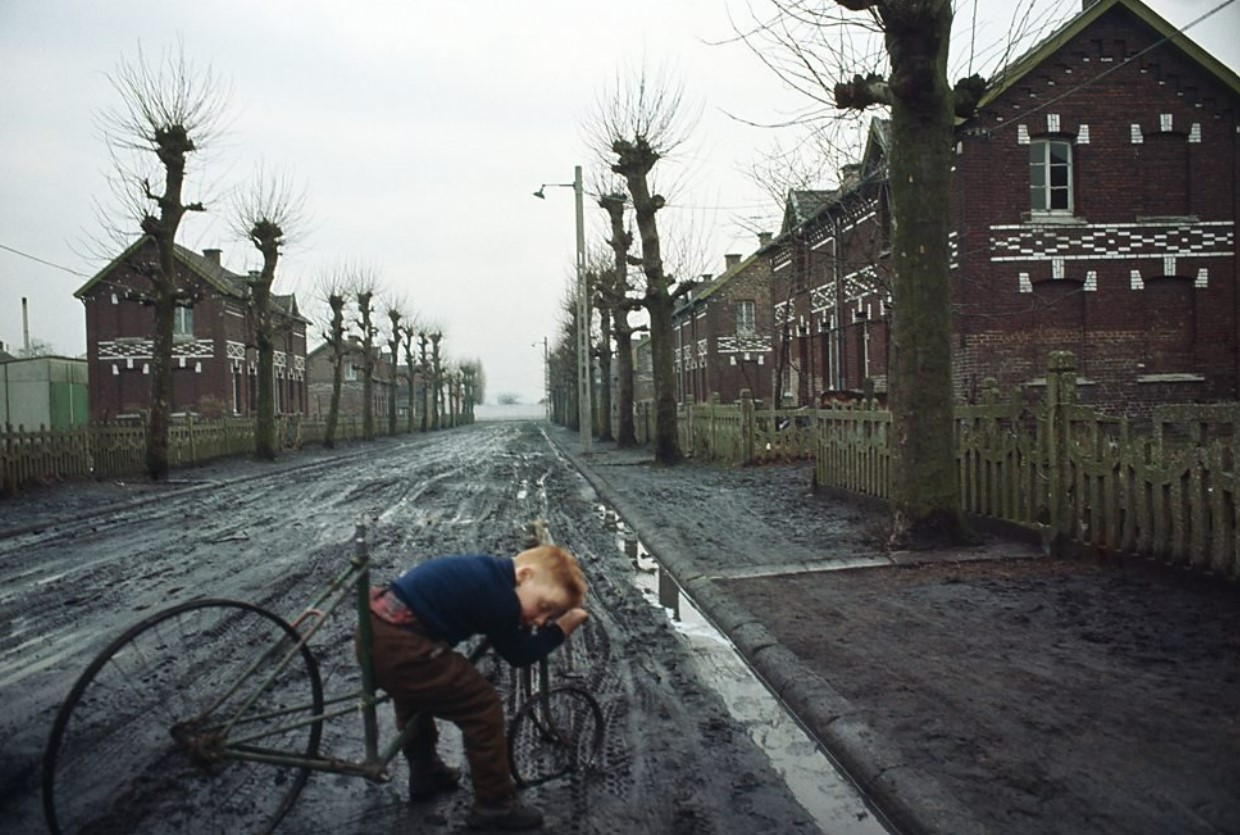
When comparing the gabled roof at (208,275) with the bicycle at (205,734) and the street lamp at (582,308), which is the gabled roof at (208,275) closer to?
the street lamp at (582,308)

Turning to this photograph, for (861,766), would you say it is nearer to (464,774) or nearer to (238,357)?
(464,774)

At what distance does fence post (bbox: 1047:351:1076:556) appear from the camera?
26.7 ft

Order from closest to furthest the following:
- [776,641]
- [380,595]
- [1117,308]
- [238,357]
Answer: [380,595], [776,641], [1117,308], [238,357]

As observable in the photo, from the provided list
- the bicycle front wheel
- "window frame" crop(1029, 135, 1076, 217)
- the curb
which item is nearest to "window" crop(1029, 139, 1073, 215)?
"window frame" crop(1029, 135, 1076, 217)

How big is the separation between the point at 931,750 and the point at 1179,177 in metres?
22.7

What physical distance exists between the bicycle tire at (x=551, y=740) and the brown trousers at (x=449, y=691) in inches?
14.5

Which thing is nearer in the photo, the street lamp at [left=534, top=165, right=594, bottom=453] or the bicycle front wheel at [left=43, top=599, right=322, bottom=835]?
the bicycle front wheel at [left=43, top=599, right=322, bottom=835]

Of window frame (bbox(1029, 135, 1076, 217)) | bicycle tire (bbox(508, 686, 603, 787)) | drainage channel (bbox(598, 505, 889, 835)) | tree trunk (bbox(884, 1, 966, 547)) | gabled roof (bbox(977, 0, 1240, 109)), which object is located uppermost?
gabled roof (bbox(977, 0, 1240, 109))

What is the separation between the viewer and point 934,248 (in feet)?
29.4

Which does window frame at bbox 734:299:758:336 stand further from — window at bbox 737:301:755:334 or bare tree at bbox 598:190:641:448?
bare tree at bbox 598:190:641:448

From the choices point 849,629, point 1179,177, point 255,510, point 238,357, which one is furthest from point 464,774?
point 238,357

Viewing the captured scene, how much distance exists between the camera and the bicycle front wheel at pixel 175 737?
3121mm

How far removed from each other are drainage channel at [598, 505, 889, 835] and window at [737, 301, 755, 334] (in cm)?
4297

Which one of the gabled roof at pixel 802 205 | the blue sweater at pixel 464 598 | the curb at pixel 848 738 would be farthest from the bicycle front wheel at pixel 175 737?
the gabled roof at pixel 802 205
